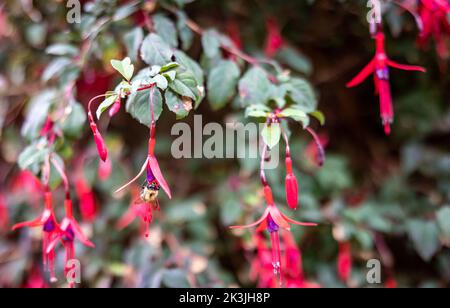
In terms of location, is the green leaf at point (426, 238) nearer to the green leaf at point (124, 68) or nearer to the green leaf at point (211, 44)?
the green leaf at point (211, 44)

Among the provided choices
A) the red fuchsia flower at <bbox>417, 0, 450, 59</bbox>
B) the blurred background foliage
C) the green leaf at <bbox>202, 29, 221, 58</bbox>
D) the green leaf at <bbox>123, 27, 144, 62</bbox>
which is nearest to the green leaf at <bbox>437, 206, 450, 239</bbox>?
the blurred background foliage

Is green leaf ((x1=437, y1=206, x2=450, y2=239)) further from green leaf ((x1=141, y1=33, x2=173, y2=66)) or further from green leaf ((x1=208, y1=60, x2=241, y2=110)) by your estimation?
green leaf ((x1=141, y1=33, x2=173, y2=66))

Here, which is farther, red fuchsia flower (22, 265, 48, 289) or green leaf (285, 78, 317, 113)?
red fuchsia flower (22, 265, 48, 289)

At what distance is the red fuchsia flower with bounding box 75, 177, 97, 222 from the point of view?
1095mm

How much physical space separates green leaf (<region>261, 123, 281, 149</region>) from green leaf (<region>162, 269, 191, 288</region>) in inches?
13.6

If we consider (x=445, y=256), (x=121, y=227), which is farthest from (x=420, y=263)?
(x=121, y=227)

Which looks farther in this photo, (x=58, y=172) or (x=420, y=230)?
(x=420, y=230)

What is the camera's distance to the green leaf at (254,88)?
773 mm

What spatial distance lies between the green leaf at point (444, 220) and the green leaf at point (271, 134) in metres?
0.47

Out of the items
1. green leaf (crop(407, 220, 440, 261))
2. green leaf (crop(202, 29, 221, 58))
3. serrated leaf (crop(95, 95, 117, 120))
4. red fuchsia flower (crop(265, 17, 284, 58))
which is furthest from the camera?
red fuchsia flower (crop(265, 17, 284, 58))

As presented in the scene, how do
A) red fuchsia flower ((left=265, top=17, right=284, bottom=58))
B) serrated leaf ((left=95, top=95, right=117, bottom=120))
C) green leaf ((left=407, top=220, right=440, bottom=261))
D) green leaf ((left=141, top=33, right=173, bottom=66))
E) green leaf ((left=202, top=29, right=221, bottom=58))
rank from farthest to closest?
red fuchsia flower ((left=265, top=17, right=284, bottom=58)) < green leaf ((left=407, top=220, right=440, bottom=261)) < green leaf ((left=202, top=29, right=221, bottom=58)) < green leaf ((left=141, top=33, right=173, bottom=66)) < serrated leaf ((left=95, top=95, right=117, bottom=120))

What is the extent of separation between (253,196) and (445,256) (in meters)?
0.46

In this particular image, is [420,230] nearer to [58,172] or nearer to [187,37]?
[187,37]

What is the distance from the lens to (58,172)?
80cm
